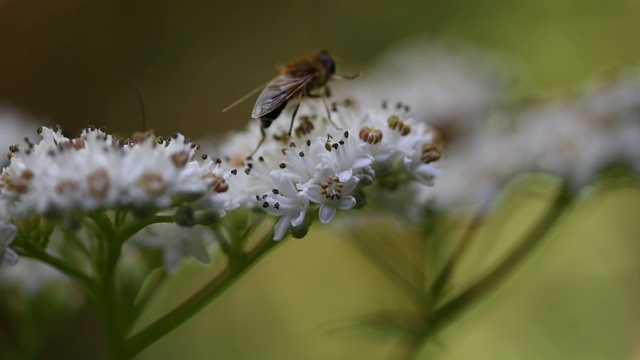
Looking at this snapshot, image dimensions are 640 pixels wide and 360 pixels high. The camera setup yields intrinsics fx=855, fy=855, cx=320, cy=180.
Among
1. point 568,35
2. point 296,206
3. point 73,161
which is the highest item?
point 73,161

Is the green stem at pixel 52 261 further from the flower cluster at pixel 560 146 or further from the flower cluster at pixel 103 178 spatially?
the flower cluster at pixel 560 146

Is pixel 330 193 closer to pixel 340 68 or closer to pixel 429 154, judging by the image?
pixel 429 154

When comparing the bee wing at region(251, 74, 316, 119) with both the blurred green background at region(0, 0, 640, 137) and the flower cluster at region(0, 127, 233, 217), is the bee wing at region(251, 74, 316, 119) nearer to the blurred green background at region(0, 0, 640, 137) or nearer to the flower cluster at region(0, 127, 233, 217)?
the flower cluster at region(0, 127, 233, 217)

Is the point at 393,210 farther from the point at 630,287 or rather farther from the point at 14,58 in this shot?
the point at 14,58

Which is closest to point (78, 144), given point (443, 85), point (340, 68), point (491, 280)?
point (491, 280)

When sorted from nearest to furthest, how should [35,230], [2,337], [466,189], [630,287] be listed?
[35,230] → [2,337] → [466,189] → [630,287]

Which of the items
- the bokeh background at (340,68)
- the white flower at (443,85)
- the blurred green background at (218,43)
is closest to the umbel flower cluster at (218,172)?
the white flower at (443,85)

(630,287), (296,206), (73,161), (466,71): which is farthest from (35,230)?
(630,287)
